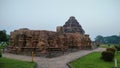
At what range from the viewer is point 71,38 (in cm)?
3316

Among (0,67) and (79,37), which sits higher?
(79,37)

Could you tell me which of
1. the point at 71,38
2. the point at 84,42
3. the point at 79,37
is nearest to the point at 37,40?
the point at 71,38

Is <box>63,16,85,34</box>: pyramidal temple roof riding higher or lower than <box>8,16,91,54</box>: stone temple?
higher

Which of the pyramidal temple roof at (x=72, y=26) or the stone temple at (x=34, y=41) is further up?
the pyramidal temple roof at (x=72, y=26)

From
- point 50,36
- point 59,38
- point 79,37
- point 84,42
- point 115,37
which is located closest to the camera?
point 50,36

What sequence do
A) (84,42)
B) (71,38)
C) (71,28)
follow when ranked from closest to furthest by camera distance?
1. (71,38)
2. (84,42)
3. (71,28)

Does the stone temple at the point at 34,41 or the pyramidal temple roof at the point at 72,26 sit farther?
the pyramidal temple roof at the point at 72,26

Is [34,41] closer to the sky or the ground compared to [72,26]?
closer to the ground

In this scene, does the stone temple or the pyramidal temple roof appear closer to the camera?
the stone temple

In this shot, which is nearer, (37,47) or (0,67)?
(0,67)

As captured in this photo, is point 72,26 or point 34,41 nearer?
point 34,41

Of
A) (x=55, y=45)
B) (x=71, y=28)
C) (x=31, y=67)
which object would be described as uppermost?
(x=71, y=28)

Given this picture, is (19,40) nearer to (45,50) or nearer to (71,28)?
(45,50)

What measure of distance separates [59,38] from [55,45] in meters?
2.10
